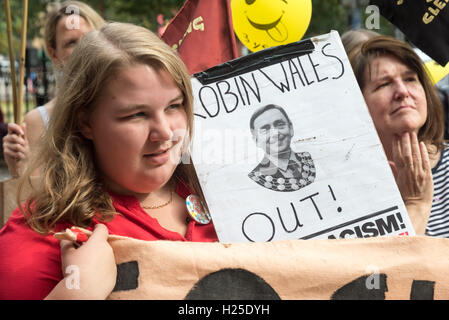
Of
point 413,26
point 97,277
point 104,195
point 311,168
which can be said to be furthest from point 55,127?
point 413,26

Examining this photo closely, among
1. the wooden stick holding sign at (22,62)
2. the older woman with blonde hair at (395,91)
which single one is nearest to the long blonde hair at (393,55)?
the older woman with blonde hair at (395,91)

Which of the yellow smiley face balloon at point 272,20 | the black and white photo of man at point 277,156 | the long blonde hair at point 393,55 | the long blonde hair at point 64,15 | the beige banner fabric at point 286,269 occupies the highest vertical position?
the long blonde hair at point 64,15

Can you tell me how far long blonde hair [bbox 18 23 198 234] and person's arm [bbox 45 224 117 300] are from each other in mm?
124

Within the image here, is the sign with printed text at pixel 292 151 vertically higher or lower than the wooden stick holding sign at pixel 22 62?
lower

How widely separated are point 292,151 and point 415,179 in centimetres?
46

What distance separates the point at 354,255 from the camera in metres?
1.36

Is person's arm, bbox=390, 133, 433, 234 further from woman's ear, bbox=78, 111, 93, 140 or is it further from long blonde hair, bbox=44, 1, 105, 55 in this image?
long blonde hair, bbox=44, 1, 105, 55

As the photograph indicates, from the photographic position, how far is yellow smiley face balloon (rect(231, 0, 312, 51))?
1.97 meters

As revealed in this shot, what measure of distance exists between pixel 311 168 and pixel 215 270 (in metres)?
0.50

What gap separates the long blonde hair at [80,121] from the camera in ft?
4.39

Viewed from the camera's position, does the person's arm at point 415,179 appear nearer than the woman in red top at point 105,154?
No

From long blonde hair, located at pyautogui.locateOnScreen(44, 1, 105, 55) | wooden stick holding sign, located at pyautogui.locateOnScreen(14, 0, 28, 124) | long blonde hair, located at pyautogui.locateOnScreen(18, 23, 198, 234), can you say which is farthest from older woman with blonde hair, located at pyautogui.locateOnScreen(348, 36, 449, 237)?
long blonde hair, located at pyautogui.locateOnScreen(44, 1, 105, 55)

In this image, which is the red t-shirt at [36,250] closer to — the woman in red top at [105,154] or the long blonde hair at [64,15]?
the woman in red top at [105,154]
